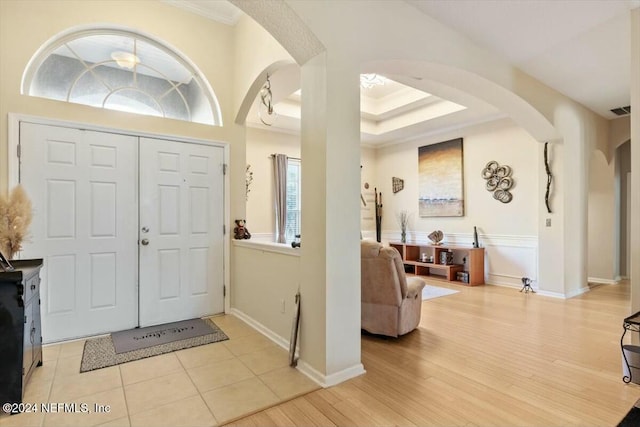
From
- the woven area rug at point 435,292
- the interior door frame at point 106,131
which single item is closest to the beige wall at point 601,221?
the woven area rug at point 435,292

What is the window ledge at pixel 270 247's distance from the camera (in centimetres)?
286

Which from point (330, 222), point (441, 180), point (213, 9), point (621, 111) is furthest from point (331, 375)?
point (621, 111)

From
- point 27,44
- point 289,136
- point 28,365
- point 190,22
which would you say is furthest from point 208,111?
point 28,365

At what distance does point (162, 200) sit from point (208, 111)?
4.27ft

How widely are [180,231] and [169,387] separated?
6.32 ft

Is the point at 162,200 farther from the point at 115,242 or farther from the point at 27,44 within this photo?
the point at 27,44

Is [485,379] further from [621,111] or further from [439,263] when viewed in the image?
[621,111]

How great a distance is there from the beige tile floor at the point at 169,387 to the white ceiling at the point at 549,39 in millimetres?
3120

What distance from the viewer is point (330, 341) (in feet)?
7.69

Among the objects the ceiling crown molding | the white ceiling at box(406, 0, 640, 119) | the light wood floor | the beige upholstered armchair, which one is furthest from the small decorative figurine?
the white ceiling at box(406, 0, 640, 119)

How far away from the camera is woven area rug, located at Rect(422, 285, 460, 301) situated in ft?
16.4

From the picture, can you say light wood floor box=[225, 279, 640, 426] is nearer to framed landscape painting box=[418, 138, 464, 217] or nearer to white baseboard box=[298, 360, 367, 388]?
white baseboard box=[298, 360, 367, 388]

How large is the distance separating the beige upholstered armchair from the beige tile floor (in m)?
1.00

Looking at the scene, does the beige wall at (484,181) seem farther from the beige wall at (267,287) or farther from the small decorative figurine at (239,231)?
the beige wall at (267,287)
